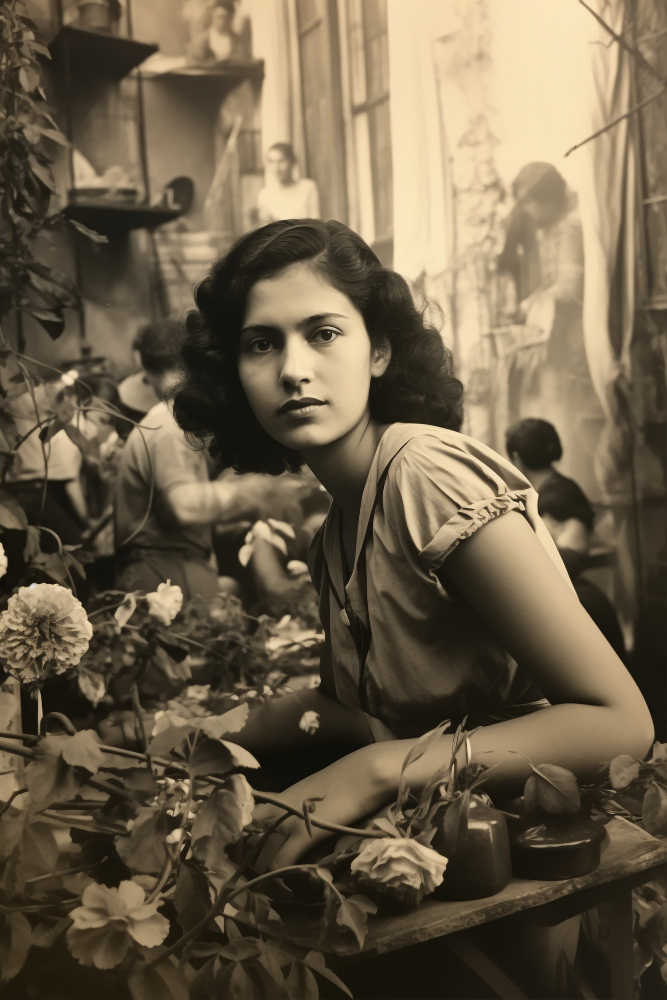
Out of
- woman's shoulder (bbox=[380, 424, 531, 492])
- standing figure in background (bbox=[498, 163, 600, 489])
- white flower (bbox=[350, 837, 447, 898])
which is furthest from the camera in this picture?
standing figure in background (bbox=[498, 163, 600, 489])

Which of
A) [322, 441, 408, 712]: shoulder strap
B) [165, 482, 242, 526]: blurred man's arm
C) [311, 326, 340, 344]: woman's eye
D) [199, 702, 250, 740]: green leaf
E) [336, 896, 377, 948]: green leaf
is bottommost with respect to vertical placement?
[336, 896, 377, 948]: green leaf

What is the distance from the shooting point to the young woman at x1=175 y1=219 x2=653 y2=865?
3.41 ft

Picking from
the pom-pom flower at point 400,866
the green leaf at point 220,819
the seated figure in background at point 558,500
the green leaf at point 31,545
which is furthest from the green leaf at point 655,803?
the green leaf at point 31,545

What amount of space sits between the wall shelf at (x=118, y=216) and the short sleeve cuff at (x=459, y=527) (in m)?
0.53

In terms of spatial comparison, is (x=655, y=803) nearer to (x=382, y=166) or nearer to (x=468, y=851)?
(x=468, y=851)

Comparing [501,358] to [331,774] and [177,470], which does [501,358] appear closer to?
[177,470]

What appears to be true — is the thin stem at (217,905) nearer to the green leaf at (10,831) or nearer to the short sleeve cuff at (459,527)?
the green leaf at (10,831)

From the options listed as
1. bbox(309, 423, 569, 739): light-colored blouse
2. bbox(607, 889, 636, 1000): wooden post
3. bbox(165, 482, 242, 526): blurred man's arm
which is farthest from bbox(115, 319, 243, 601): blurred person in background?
bbox(607, 889, 636, 1000): wooden post

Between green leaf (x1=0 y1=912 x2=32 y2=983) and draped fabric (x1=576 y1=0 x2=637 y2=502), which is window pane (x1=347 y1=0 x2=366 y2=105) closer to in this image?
draped fabric (x1=576 y1=0 x2=637 y2=502)

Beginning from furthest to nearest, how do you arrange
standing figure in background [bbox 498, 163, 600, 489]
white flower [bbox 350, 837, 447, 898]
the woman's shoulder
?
standing figure in background [bbox 498, 163, 600, 489] → the woman's shoulder → white flower [bbox 350, 837, 447, 898]

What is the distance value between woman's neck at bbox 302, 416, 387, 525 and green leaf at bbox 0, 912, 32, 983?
24.9 inches

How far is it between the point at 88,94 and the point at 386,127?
38cm

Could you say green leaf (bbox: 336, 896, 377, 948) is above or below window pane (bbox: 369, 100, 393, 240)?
below

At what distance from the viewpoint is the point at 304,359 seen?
3.56 feet
